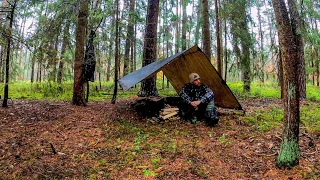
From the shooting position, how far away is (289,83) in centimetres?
305

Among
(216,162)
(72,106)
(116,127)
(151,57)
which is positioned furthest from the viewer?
(151,57)

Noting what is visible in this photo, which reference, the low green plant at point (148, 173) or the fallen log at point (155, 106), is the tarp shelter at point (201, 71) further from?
the low green plant at point (148, 173)

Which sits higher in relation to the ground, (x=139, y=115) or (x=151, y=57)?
(x=151, y=57)

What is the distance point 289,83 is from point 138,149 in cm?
254

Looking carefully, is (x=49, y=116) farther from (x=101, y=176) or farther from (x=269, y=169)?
(x=269, y=169)

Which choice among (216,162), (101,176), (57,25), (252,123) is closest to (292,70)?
(216,162)

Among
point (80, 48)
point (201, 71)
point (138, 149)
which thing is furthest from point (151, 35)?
point (138, 149)

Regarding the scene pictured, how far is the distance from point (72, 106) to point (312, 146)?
18.4 ft

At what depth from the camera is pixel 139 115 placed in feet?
19.0

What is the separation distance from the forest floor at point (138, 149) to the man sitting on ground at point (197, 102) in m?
0.24

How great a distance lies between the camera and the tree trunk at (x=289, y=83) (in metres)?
3.03

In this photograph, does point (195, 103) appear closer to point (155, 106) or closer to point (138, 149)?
point (155, 106)

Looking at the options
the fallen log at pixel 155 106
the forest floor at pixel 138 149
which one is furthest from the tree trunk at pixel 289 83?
the fallen log at pixel 155 106

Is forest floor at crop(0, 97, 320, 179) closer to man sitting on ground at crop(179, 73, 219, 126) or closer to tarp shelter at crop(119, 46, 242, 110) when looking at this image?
man sitting on ground at crop(179, 73, 219, 126)
